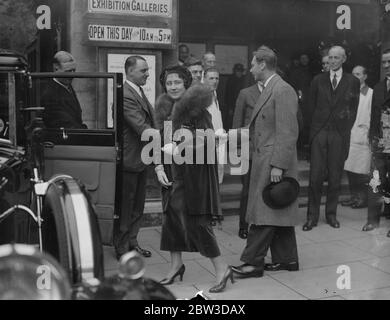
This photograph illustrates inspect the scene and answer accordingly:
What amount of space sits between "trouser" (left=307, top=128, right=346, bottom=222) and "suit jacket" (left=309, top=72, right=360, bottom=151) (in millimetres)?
87

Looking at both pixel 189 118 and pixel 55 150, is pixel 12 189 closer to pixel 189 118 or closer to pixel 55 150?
pixel 55 150

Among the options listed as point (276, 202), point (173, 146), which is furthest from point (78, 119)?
point (276, 202)

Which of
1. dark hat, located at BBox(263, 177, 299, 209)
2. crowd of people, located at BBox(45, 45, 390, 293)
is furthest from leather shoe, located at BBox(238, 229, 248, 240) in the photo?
dark hat, located at BBox(263, 177, 299, 209)

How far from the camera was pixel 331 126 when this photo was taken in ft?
21.0

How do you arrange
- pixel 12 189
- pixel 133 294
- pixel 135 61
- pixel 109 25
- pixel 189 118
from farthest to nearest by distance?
pixel 109 25 < pixel 135 61 < pixel 189 118 < pixel 12 189 < pixel 133 294

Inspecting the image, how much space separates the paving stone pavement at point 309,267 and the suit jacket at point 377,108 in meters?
1.00

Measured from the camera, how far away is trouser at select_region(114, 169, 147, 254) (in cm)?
526

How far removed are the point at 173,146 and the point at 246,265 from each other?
121 cm

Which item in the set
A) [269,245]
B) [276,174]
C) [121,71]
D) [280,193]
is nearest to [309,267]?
[269,245]

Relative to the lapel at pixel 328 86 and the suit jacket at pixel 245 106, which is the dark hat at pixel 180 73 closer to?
the suit jacket at pixel 245 106

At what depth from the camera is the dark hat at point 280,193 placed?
4.57m

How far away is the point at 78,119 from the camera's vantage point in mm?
5262

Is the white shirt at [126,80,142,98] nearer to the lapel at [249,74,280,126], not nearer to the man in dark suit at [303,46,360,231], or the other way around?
the lapel at [249,74,280,126]

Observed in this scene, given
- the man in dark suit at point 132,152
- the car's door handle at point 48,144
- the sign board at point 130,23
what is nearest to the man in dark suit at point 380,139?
the sign board at point 130,23
